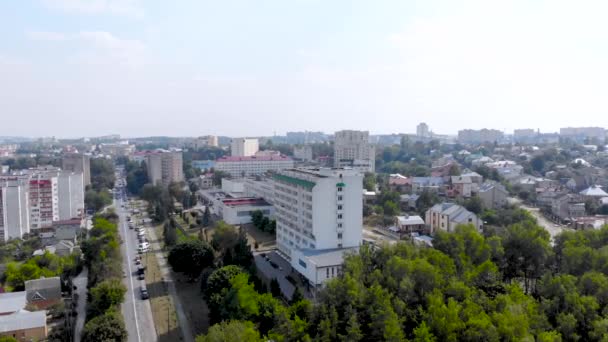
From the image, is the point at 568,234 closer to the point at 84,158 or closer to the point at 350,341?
the point at 350,341

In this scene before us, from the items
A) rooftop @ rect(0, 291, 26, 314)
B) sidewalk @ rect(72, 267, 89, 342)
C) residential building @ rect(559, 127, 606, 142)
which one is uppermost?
residential building @ rect(559, 127, 606, 142)

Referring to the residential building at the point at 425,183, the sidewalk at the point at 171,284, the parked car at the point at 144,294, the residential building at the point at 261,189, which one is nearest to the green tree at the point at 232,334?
the sidewalk at the point at 171,284

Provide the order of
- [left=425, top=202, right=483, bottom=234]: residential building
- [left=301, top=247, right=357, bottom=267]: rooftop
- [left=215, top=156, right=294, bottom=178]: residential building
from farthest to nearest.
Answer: [left=215, top=156, right=294, bottom=178]: residential building → [left=425, top=202, right=483, bottom=234]: residential building → [left=301, top=247, right=357, bottom=267]: rooftop

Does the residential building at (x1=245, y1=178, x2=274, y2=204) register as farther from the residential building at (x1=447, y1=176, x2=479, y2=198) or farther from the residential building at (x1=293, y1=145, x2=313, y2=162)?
the residential building at (x1=293, y1=145, x2=313, y2=162)

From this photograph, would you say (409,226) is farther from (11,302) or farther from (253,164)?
(253,164)

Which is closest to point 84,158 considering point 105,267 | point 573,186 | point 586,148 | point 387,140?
point 105,267

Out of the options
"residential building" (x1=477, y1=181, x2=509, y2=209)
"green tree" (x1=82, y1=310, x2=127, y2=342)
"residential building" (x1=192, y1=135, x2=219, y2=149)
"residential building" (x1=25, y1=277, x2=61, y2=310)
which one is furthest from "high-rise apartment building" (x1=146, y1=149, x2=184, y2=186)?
"residential building" (x1=192, y1=135, x2=219, y2=149)

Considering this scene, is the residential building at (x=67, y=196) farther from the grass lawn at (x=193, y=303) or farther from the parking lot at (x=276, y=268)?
the parking lot at (x=276, y=268)
